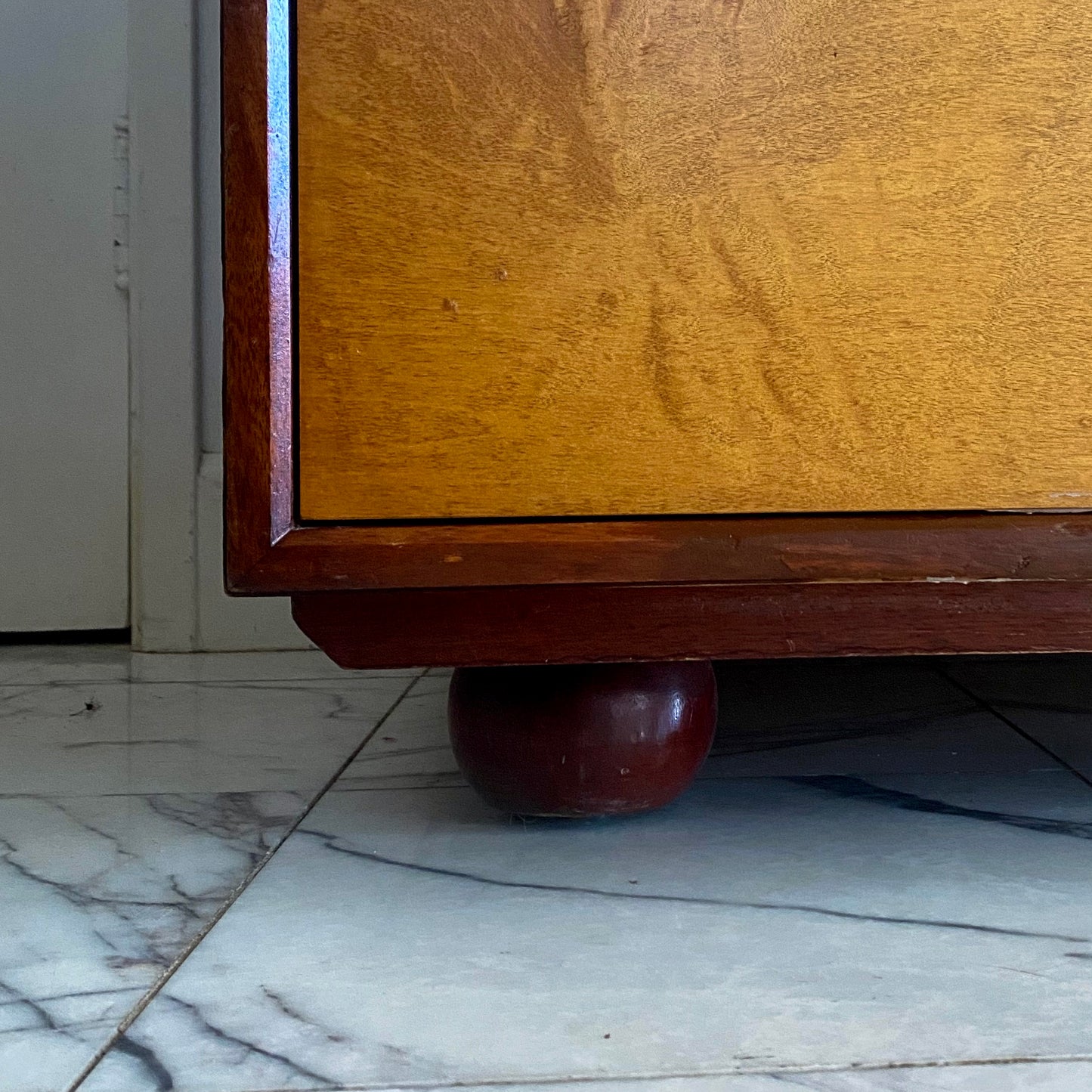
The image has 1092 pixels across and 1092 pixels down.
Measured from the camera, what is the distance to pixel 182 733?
858 mm

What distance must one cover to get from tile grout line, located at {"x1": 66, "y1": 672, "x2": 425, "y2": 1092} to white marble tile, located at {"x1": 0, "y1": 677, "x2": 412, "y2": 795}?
0.04ft

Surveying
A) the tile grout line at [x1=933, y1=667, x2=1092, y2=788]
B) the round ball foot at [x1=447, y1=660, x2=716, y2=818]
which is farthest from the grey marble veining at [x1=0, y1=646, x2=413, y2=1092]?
the tile grout line at [x1=933, y1=667, x2=1092, y2=788]

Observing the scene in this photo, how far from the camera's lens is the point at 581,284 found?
480 mm

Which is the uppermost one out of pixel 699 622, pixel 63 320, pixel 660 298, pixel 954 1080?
pixel 63 320

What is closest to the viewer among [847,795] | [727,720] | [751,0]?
[751,0]

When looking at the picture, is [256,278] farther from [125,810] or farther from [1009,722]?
[1009,722]

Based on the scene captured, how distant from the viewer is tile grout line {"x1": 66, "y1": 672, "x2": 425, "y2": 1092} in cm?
37

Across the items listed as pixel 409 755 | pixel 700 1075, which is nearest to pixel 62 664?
pixel 409 755

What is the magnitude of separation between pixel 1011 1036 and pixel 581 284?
303 mm

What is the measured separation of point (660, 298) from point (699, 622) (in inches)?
5.1

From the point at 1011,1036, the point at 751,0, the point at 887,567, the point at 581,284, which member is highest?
the point at 751,0

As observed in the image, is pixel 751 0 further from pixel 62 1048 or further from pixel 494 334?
pixel 62 1048

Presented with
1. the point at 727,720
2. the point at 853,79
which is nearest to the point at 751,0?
the point at 853,79

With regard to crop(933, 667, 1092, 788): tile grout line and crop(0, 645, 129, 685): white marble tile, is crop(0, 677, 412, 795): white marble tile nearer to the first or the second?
crop(0, 645, 129, 685): white marble tile
